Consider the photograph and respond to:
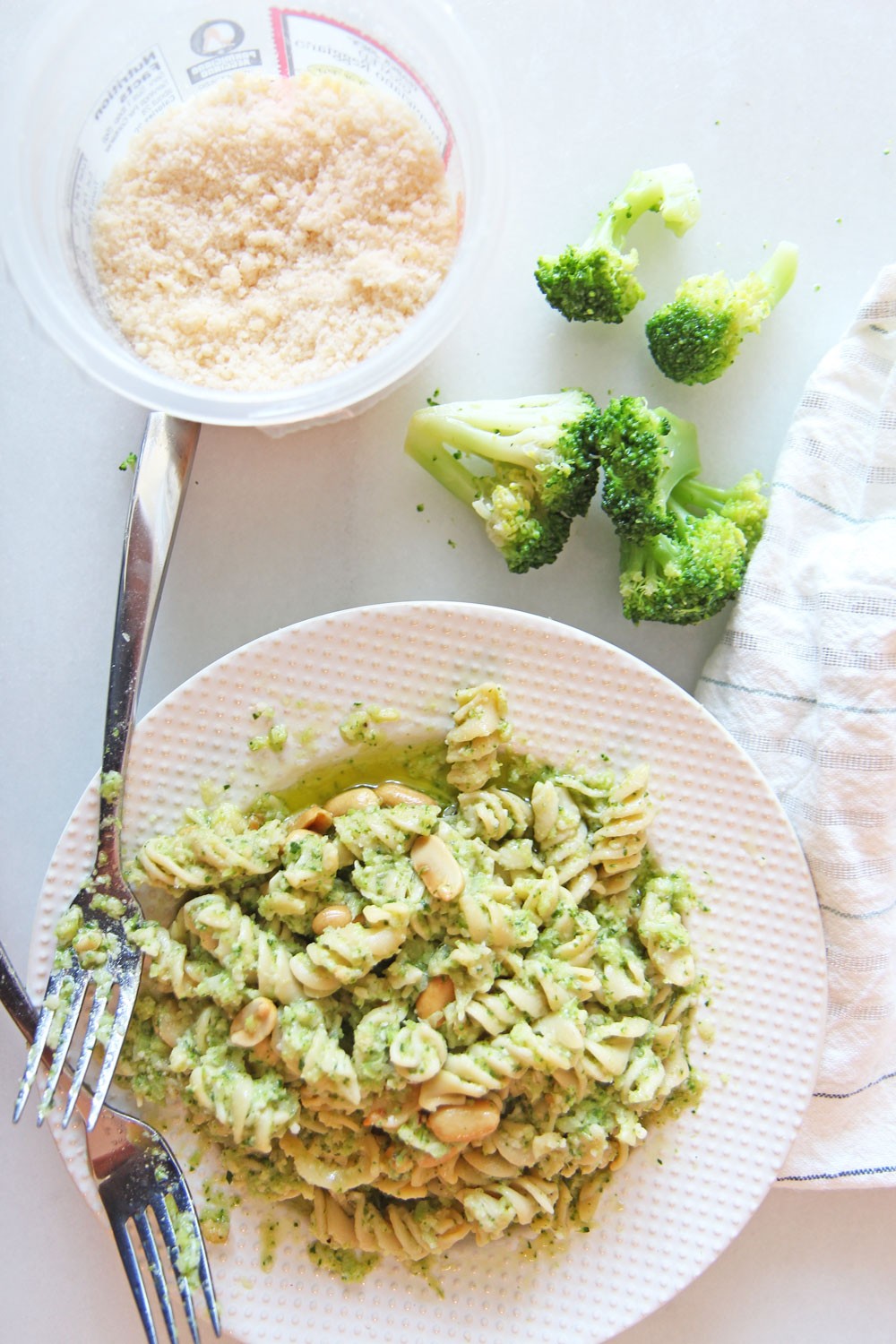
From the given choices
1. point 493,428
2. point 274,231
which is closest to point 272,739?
point 493,428

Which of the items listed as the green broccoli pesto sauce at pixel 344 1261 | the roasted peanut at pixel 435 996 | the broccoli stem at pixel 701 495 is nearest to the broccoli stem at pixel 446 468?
the broccoli stem at pixel 701 495

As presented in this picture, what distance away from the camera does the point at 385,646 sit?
2.22 metres

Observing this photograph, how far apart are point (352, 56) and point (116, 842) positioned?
184 centimetres

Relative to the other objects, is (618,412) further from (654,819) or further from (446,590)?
(654,819)

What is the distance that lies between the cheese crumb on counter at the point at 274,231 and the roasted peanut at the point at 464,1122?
157 centimetres

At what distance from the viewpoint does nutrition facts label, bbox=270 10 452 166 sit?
227 cm

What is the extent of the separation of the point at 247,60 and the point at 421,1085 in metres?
2.31

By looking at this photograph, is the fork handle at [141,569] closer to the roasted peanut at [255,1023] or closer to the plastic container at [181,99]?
the plastic container at [181,99]

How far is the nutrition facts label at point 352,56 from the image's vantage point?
2.27 m

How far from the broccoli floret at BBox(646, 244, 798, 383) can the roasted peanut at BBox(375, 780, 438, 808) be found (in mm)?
1167

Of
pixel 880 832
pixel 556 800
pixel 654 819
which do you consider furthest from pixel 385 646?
pixel 880 832

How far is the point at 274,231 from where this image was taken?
7.40 ft

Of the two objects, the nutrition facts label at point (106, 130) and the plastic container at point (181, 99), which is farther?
the nutrition facts label at point (106, 130)

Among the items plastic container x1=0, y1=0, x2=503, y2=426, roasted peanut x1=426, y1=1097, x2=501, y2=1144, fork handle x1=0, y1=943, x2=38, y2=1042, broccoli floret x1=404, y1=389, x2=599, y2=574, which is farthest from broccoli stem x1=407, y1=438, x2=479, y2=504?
fork handle x1=0, y1=943, x2=38, y2=1042
